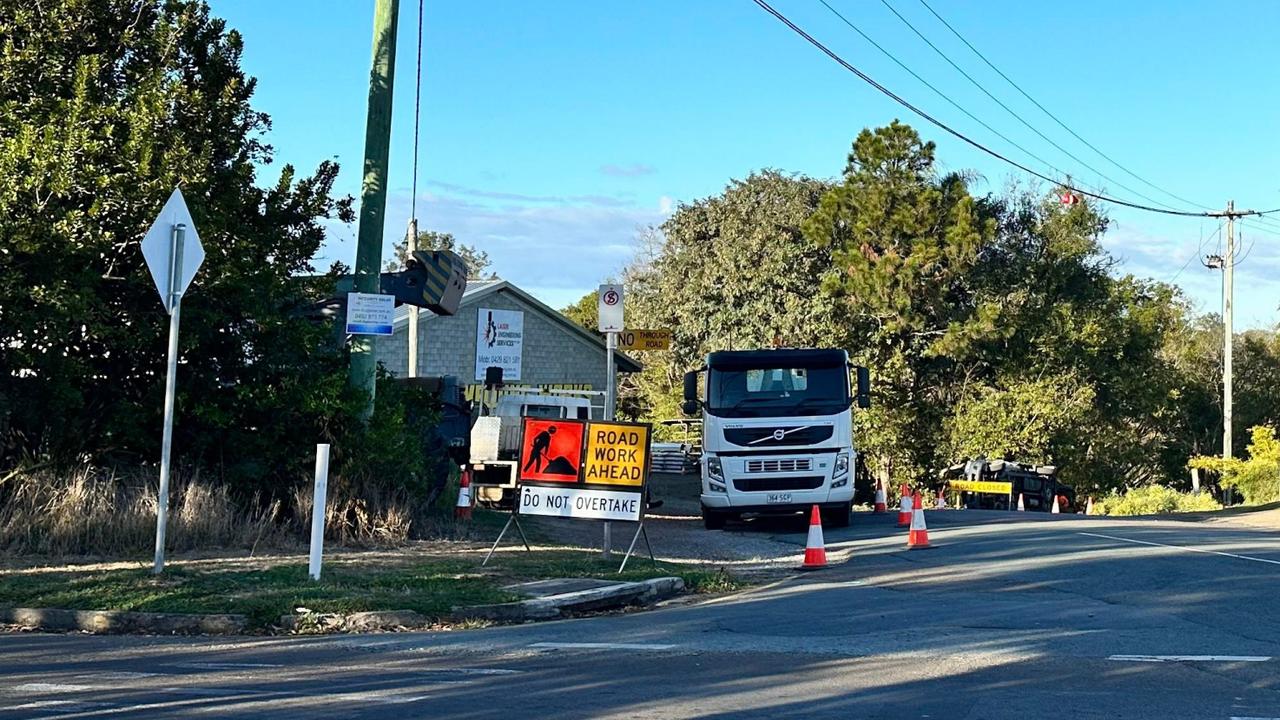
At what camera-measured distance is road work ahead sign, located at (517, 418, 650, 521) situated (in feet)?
45.9

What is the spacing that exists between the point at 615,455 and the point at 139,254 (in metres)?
5.92

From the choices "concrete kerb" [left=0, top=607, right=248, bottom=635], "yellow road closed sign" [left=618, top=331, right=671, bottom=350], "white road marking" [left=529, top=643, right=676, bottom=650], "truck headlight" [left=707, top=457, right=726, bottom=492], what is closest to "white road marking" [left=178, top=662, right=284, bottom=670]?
"concrete kerb" [left=0, top=607, right=248, bottom=635]

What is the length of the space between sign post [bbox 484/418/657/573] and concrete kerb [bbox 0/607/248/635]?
13.6 feet

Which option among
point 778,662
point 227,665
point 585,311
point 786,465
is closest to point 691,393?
point 786,465

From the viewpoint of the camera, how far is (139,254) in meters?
15.0

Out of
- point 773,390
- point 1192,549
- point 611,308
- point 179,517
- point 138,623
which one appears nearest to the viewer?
point 138,623

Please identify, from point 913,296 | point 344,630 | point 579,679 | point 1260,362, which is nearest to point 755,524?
point 344,630

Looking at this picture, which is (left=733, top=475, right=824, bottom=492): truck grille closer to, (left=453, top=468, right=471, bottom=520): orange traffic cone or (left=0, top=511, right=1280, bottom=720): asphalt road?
(left=453, top=468, right=471, bottom=520): orange traffic cone

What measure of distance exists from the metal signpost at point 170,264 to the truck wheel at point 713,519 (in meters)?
10.6

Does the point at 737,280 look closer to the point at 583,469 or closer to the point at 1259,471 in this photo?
the point at 1259,471

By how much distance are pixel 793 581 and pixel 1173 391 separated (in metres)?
37.2

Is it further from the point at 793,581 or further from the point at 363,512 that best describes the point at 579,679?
the point at 363,512

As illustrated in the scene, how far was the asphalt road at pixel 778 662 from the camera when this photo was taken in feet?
23.7

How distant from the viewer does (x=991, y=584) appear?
12883 mm
